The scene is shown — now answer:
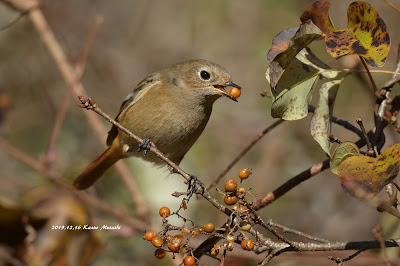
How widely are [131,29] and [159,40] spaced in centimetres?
39

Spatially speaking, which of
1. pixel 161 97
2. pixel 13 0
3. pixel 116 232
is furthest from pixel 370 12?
pixel 13 0

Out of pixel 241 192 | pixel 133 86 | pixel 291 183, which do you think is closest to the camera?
pixel 241 192

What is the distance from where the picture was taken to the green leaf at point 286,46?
6.15ft

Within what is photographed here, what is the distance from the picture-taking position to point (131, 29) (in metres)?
6.64

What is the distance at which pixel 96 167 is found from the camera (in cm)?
435

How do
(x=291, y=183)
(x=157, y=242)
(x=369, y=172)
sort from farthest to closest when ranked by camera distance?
(x=291, y=183) < (x=157, y=242) < (x=369, y=172)

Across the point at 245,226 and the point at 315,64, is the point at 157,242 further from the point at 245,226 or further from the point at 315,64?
the point at 315,64

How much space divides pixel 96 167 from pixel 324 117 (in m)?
2.59

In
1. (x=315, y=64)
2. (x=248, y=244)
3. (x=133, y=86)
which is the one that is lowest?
(x=248, y=244)

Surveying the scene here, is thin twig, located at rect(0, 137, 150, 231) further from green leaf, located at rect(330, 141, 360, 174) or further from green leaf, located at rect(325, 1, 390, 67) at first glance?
green leaf, located at rect(325, 1, 390, 67)

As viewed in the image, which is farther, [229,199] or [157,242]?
[157,242]

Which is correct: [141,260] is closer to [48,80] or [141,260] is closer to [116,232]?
[116,232]

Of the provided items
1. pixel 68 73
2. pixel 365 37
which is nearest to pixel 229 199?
pixel 365 37

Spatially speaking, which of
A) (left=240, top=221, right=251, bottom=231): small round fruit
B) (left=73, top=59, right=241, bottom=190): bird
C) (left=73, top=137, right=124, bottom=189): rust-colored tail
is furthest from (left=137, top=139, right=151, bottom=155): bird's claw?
(left=240, top=221, right=251, bottom=231): small round fruit
